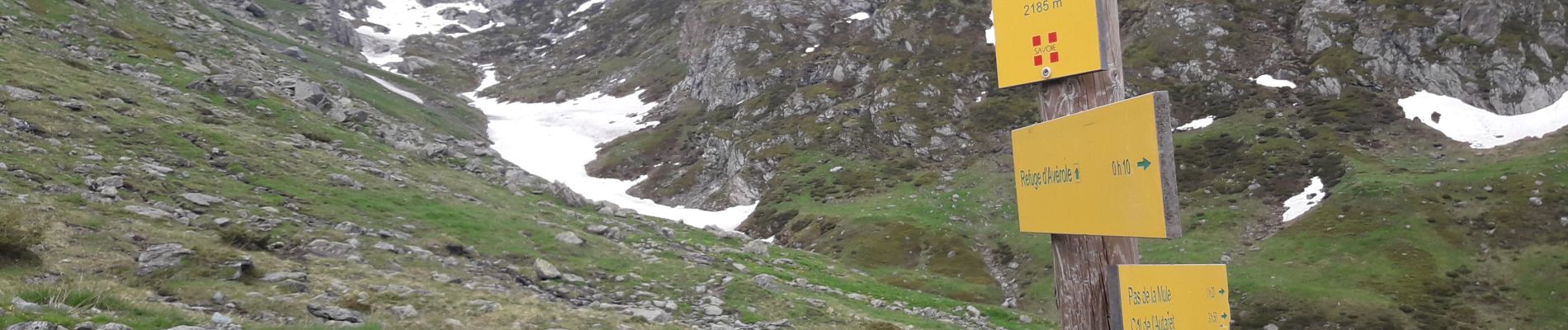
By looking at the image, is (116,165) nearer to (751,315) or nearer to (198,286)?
(198,286)

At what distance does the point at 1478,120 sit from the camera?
237ft

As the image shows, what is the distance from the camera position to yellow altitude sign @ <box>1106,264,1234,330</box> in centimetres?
696

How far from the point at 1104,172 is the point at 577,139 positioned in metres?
108

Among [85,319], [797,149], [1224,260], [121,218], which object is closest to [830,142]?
[797,149]

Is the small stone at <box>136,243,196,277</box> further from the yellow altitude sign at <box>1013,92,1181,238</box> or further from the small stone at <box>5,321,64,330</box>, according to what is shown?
the yellow altitude sign at <box>1013,92,1181,238</box>

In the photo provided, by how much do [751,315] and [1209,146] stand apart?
61.9m

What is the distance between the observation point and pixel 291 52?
86.2m

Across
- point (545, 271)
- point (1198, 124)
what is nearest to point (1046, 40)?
point (545, 271)

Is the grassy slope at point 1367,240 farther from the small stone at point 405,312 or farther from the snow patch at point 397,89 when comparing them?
the snow patch at point 397,89

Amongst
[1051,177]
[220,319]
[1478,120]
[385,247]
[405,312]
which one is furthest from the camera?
[1478,120]

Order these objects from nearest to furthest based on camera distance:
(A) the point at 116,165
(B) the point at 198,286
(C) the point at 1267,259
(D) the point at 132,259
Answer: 1. (B) the point at 198,286
2. (D) the point at 132,259
3. (A) the point at 116,165
4. (C) the point at 1267,259

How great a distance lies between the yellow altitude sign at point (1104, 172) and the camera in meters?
6.06

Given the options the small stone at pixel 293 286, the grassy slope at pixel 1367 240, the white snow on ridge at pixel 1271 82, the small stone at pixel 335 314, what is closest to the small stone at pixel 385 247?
the small stone at pixel 293 286

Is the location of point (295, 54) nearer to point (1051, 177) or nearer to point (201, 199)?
point (201, 199)
